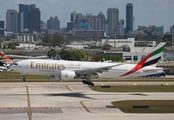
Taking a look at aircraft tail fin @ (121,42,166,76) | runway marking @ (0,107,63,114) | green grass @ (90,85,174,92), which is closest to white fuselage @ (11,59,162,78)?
aircraft tail fin @ (121,42,166,76)

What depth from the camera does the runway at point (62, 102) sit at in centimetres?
4794

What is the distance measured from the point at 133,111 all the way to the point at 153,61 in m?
18.0

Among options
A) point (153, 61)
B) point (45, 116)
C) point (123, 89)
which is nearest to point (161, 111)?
point (45, 116)

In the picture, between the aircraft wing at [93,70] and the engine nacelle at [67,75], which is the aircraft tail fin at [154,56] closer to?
the aircraft wing at [93,70]

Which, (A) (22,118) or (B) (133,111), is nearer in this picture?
(A) (22,118)

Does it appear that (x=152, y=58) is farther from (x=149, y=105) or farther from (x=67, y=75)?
(x=149, y=105)

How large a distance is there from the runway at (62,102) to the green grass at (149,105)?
1.48 metres

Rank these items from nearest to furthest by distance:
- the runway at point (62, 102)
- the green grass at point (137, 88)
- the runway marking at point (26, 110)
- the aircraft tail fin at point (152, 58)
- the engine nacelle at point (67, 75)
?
the runway at point (62, 102) → the runway marking at point (26, 110) → the engine nacelle at point (67, 75) → the aircraft tail fin at point (152, 58) → the green grass at point (137, 88)

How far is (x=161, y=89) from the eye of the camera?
74938mm

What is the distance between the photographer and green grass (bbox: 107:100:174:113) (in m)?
52.8

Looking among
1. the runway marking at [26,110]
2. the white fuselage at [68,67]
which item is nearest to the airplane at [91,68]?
the white fuselage at [68,67]

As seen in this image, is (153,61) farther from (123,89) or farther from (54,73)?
(54,73)

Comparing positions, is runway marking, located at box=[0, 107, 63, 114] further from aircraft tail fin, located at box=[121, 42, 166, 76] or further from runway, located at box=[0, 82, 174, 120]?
aircraft tail fin, located at box=[121, 42, 166, 76]

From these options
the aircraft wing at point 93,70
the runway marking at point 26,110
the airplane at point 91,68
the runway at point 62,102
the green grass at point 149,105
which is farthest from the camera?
the airplane at point 91,68
